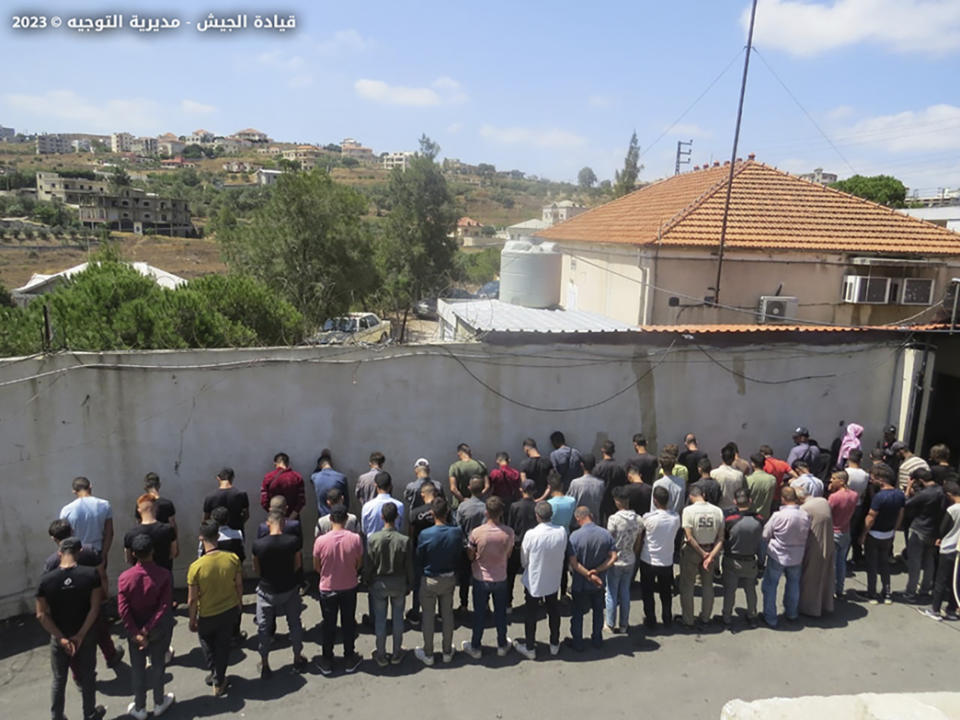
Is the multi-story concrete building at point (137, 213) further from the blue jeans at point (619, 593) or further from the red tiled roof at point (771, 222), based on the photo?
the blue jeans at point (619, 593)

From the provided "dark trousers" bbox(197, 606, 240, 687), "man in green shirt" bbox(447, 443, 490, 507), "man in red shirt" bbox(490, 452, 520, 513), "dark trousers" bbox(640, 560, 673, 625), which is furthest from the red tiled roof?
"dark trousers" bbox(197, 606, 240, 687)

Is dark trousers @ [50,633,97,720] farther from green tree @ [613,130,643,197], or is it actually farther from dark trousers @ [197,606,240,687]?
green tree @ [613,130,643,197]

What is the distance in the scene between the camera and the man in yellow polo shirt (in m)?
5.24

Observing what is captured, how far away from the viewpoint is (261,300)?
12.0m

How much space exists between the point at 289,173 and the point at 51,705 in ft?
66.6

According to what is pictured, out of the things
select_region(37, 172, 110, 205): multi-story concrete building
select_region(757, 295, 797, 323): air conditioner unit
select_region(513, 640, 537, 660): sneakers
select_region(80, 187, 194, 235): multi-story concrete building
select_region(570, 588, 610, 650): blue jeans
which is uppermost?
select_region(37, 172, 110, 205): multi-story concrete building

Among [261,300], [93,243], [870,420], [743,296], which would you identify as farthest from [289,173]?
[93,243]

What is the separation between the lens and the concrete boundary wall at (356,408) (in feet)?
21.8

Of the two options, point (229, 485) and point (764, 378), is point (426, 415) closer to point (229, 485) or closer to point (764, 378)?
point (229, 485)

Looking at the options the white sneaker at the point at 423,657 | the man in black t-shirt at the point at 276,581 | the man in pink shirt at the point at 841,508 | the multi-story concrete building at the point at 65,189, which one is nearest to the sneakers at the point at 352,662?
the man in black t-shirt at the point at 276,581

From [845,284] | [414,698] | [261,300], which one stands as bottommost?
[414,698]

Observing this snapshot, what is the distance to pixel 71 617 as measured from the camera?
492 centimetres

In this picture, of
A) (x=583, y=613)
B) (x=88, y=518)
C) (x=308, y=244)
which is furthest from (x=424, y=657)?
(x=308, y=244)

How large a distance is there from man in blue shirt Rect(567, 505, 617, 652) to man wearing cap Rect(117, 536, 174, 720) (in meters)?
3.66
